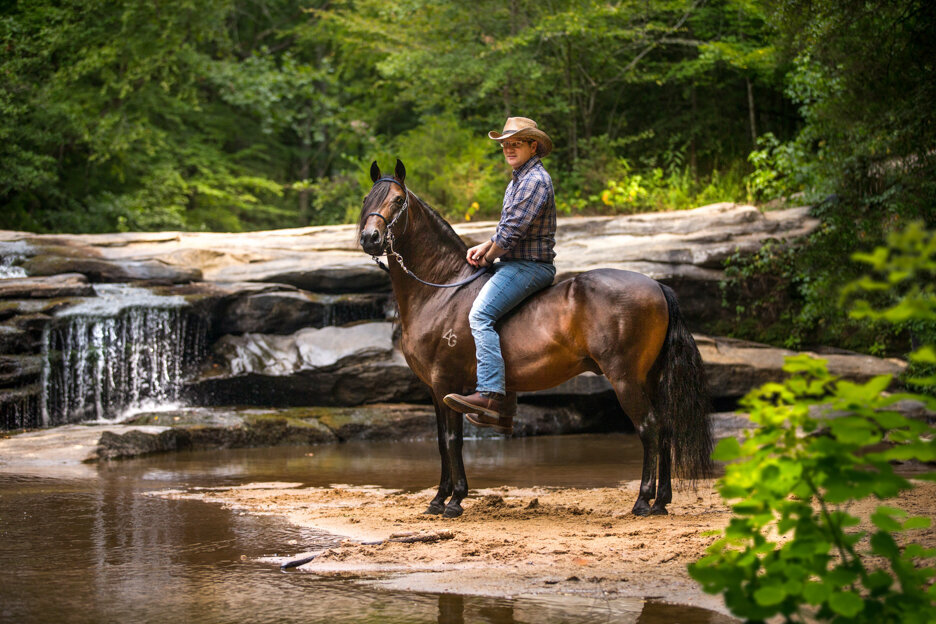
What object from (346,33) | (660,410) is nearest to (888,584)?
(660,410)

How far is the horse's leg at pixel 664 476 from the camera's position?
19.4ft

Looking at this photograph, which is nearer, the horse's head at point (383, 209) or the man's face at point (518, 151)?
the horse's head at point (383, 209)

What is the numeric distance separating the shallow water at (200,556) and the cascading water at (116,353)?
3.36 m

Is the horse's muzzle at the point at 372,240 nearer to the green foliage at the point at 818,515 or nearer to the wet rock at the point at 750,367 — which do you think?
the green foliage at the point at 818,515

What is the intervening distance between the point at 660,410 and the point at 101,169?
19.8 m

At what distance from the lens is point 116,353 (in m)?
12.2

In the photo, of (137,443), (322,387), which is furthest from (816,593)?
(322,387)

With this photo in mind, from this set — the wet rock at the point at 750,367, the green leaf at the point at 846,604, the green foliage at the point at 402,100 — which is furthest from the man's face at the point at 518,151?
the green foliage at the point at 402,100

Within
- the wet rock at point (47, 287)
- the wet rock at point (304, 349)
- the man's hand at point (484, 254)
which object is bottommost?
the wet rock at point (304, 349)

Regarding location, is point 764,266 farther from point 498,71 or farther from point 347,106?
point 347,106

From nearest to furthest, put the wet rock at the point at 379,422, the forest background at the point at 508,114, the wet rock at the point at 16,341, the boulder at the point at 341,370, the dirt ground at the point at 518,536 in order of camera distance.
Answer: the dirt ground at the point at 518,536 < the forest background at the point at 508,114 < the wet rock at the point at 16,341 < the wet rock at the point at 379,422 < the boulder at the point at 341,370

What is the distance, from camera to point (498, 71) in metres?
16.1

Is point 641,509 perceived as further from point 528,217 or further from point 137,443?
point 137,443

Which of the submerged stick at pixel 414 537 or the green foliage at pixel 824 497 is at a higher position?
the green foliage at pixel 824 497
